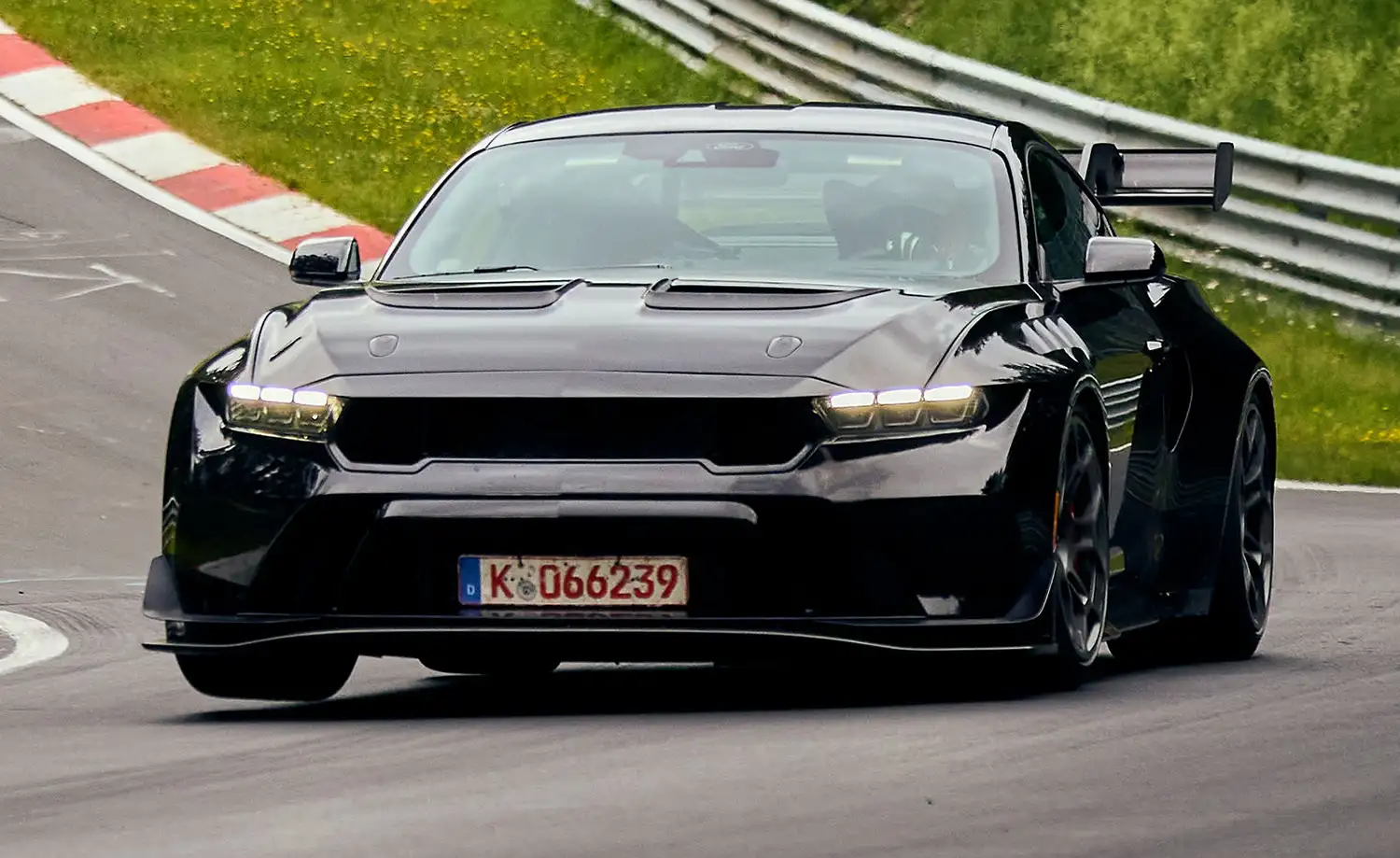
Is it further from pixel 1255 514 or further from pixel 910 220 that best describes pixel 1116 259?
pixel 1255 514

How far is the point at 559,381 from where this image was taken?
7109 millimetres

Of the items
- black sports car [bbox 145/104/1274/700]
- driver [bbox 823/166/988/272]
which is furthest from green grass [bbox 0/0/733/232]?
black sports car [bbox 145/104/1274/700]

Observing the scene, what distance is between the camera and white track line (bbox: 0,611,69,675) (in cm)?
917

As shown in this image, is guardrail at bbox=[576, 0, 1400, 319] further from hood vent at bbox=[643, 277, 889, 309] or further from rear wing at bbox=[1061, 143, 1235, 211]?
hood vent at bbox=[643, 277, 889, 309]

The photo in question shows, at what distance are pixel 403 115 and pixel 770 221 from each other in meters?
14.5

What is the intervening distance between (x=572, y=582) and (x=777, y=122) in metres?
1.97

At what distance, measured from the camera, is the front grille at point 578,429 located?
704cm

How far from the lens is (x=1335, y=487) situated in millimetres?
14484

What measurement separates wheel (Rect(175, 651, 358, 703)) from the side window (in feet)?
6.77

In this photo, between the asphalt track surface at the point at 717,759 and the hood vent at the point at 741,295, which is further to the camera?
the hood vent at the point at 741,295

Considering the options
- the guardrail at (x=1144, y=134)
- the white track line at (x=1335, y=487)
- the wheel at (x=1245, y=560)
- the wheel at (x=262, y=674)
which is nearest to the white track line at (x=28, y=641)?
the wheel at (x=262, y=674)

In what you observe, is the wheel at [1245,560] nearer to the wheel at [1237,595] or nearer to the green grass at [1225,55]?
the wheel at [1237,595]

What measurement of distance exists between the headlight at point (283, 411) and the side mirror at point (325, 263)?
111 cm

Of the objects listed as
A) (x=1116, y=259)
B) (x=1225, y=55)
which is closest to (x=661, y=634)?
(x=1116, y=259)
